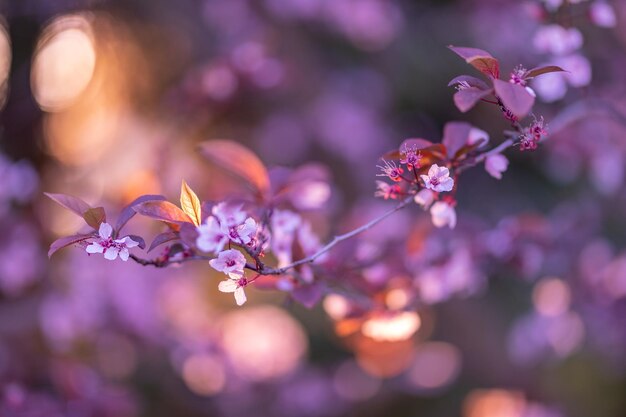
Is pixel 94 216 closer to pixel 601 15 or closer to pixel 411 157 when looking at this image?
pixel 411 157

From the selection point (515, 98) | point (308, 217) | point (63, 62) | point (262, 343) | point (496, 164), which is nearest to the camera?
point (515, 98)

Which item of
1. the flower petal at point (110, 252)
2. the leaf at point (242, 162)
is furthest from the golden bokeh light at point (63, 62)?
the flower petal at point (110, 252)

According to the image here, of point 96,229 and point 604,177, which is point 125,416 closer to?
point 96,229

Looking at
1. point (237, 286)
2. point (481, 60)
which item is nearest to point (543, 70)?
point (481, 60)

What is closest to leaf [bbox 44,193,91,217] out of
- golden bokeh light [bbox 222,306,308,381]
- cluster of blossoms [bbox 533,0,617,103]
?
cluster of blossoms [bbox 533,0,617,103]

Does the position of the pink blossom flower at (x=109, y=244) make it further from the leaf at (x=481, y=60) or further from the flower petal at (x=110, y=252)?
the leaf at (x=481, y=60)

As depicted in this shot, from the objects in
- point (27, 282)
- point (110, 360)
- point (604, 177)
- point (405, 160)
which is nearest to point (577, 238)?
point (604, 177)
